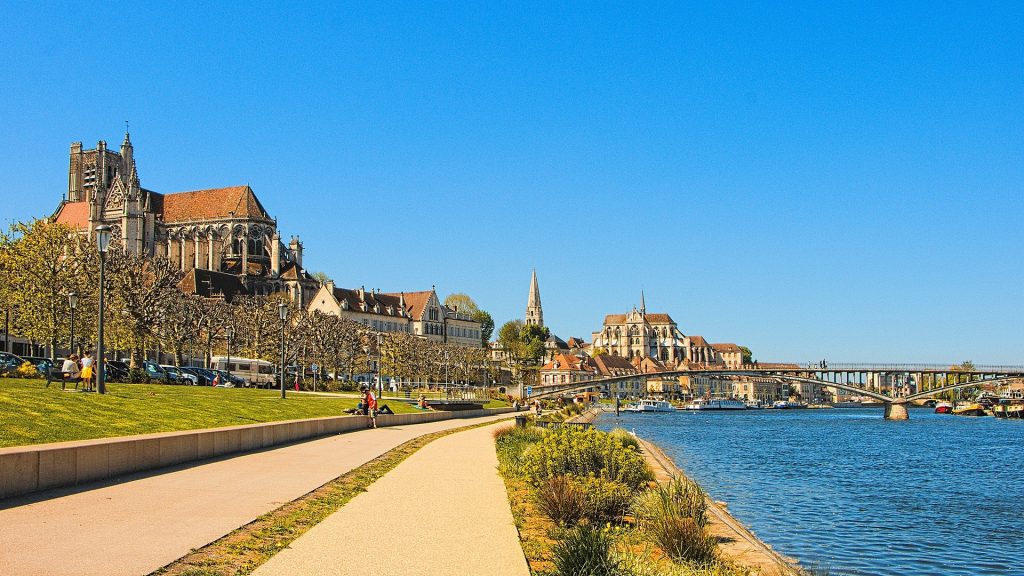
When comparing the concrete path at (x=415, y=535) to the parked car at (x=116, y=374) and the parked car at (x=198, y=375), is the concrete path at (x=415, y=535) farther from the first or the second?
the parked car at (x=198, y=375)

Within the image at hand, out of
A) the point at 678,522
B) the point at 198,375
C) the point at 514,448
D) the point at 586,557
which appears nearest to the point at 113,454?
the point at 678,522

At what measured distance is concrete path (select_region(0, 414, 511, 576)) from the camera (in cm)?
1027

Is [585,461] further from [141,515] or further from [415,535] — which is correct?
[141,515]

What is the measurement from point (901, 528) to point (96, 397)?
2184 centimetres

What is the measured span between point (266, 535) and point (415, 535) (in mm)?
1991

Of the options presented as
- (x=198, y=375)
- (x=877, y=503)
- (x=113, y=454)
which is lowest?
(x=877, y=503)

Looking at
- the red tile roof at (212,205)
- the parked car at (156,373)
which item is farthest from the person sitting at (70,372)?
the red tile roof at (212,205)

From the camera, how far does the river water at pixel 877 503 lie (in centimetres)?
1950

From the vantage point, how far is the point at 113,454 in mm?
17516

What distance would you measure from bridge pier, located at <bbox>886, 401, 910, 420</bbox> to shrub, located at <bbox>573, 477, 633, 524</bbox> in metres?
120

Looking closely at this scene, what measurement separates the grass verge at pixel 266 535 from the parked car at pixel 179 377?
43859 mm

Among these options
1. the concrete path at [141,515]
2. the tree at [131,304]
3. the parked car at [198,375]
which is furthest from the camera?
the parked car at [198,375]

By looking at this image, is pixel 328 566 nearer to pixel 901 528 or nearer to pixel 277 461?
pixel 277 461

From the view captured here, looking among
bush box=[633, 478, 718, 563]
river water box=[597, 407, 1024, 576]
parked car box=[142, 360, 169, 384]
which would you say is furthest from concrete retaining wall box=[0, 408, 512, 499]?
parked car box=[142, 360, 169, 384]
